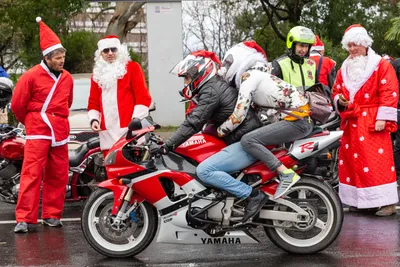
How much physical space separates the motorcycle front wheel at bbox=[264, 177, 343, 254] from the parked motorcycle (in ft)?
9.65

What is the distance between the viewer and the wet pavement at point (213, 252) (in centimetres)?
663

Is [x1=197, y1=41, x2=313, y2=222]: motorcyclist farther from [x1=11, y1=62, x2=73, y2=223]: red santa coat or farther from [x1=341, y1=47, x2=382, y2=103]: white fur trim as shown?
[x1=11, y1=62, x2=73, y2=223]: red santa coat

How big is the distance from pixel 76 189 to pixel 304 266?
364cm

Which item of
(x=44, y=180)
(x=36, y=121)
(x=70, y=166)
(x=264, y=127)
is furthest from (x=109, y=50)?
(x=264, y=127)

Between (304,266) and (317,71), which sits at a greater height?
(317,71)

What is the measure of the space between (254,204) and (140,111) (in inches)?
82.2

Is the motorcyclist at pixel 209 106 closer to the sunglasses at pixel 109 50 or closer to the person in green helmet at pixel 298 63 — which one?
the person in green helmet at pixel 298 63

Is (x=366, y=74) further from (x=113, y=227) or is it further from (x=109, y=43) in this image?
(x=113, y=227)

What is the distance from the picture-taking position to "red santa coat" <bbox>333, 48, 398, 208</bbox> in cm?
826

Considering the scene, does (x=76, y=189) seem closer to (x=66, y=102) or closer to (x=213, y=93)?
(x=66, y=102)

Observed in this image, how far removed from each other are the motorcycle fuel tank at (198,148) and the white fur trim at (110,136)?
5.38 ft

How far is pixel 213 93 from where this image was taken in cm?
654

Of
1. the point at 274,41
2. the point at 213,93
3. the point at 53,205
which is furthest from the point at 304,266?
the point at 274,41

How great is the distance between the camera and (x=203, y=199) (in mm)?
6594
